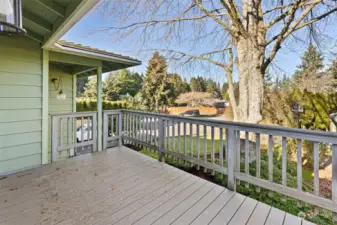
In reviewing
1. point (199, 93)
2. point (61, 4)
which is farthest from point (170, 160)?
point (199, 93)

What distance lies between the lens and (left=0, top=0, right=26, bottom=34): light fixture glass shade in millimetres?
1452

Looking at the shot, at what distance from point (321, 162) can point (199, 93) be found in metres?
11.1

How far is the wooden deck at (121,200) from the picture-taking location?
76.9 inches

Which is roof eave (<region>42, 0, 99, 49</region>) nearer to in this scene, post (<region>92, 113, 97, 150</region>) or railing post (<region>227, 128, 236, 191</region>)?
post (<region>92, 113, 97, 150</region>)

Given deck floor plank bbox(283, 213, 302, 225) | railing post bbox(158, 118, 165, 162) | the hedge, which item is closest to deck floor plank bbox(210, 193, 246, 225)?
deck floor plank bbox(283, 213, 302, 225)

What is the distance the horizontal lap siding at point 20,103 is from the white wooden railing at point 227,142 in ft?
1.36

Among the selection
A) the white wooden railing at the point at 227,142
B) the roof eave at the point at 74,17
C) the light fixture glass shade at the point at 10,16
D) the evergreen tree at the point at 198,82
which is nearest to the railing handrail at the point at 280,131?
the white wooden railing at the point at 227,142

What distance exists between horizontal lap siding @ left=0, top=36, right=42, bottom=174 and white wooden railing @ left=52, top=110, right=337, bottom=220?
16.3 inches

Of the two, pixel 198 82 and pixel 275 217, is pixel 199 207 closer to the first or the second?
pixel 275 217

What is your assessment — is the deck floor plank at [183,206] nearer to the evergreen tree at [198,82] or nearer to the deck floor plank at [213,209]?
the deck floor plank at [213,209]

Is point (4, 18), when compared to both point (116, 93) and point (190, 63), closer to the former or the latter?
point (190, 63)

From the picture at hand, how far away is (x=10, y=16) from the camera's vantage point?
151 cm

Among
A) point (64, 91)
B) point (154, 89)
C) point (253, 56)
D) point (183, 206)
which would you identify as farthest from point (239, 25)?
point (154, 89)

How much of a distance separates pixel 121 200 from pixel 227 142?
1.60m
